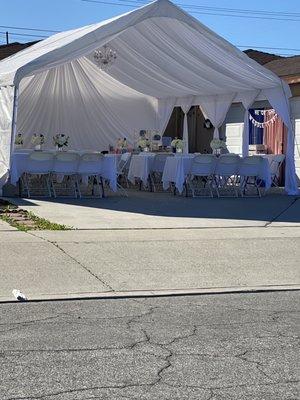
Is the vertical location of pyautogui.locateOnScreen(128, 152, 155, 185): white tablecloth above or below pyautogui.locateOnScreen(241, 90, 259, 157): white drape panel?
below

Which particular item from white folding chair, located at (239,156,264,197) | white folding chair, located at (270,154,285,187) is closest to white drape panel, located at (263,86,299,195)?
white folding chair, located at (239,156,264,197)

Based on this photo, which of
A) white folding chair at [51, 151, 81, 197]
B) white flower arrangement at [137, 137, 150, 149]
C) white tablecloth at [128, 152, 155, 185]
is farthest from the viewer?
white flower arrangement at [137, 137, 150, 149]

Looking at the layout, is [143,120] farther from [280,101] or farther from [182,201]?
[182,201]

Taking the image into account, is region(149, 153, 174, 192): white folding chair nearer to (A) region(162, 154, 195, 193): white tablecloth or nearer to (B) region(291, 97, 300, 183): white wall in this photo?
(A) region(162, 154, 195, 193): white tablecloth

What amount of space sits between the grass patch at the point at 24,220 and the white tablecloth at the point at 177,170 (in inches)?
177

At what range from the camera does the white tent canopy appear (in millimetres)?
14859

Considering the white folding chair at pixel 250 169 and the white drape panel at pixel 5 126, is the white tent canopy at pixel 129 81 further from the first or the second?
the white folding chair at pixel 250 169

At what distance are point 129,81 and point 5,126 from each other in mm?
8429

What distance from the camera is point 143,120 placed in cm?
2508

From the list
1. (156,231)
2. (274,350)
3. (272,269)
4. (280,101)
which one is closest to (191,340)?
(274,350)

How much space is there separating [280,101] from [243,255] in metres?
9.36

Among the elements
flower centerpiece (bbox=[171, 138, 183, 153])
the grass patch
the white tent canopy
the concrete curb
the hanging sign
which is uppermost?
the white tent canopy

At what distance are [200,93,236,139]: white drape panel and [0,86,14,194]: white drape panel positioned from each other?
27.6 feet

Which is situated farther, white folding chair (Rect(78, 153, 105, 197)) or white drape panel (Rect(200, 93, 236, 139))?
white drape panel (Rect(200, 93, 236, 139))
